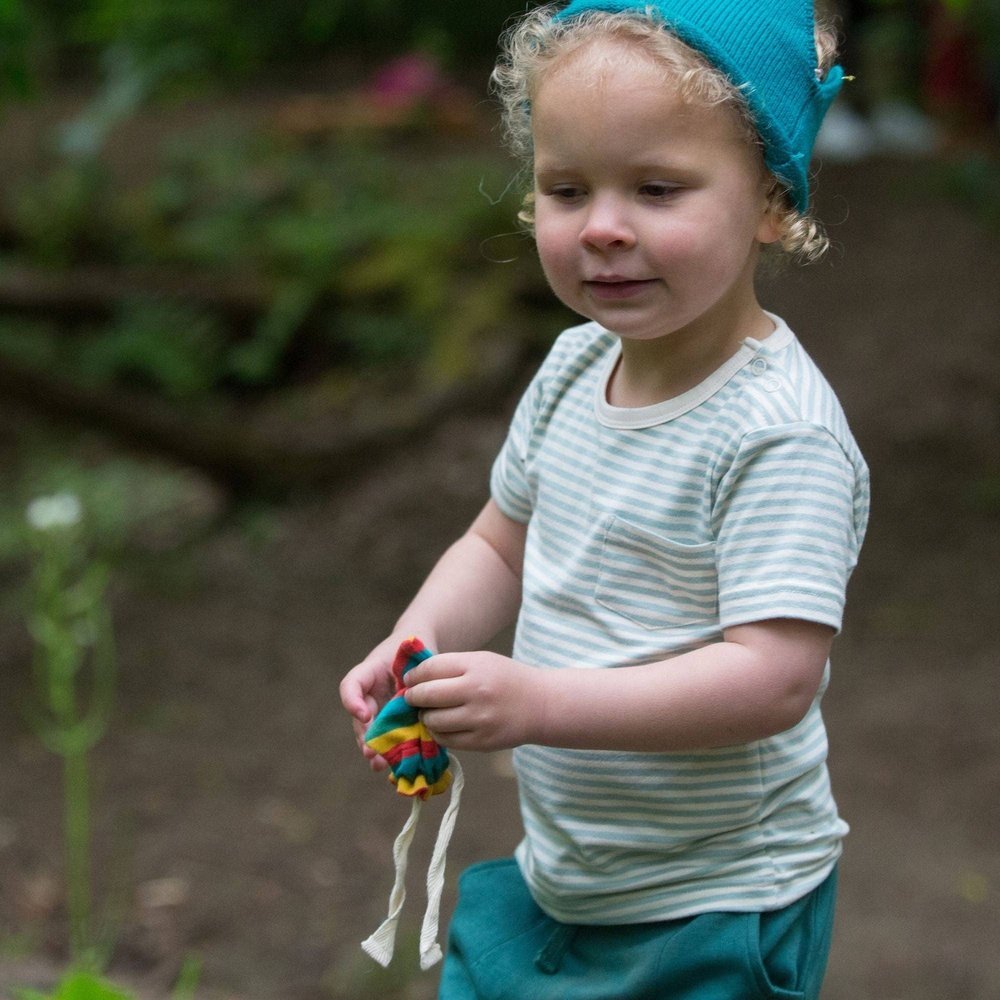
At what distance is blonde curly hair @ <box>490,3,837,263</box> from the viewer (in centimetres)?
149

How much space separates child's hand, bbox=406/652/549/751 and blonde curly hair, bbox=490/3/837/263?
586 millimetres

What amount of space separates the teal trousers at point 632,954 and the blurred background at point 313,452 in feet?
2.59

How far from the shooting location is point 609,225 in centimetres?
151

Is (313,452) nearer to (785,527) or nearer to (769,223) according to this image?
(769,223)

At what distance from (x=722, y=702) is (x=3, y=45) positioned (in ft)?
10.7

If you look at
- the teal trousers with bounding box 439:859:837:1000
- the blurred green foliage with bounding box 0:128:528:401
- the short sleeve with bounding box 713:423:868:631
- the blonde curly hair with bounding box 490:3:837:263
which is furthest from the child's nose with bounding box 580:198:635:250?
the blurred green foliage with bounding box 0:128:528:401

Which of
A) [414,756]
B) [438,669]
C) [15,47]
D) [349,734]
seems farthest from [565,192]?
[349,734]

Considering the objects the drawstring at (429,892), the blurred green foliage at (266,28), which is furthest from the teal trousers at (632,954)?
the blurred green foliage at (266,28)

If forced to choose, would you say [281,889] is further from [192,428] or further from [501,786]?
[192,428]

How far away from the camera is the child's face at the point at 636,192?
1.49 metres

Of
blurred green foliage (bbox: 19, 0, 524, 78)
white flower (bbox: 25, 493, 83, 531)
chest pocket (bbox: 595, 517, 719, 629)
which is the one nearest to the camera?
chest pocket (bbox: 595, 517, 719, 629)

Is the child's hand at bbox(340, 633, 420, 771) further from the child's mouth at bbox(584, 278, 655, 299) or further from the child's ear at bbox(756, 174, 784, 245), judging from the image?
the child's ear at bbox(756, 174, 784, 245)

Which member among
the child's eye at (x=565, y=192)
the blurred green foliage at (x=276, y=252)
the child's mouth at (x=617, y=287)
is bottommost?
the blurred green foliage at (x=276, y=252)

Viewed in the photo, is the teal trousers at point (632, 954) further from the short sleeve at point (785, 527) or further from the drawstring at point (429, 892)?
the short sleeve at point (785, 527)
